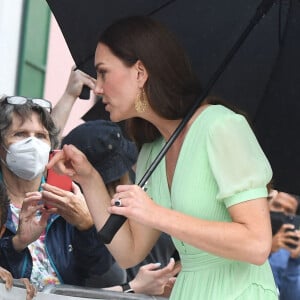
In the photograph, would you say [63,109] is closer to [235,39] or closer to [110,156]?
[110,156]

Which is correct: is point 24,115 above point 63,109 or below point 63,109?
above

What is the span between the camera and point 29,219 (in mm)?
3752

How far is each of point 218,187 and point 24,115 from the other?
5.14ft

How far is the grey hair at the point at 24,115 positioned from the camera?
419cm

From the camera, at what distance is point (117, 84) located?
3041 mm

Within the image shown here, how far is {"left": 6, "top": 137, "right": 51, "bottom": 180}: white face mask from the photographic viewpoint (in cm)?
408

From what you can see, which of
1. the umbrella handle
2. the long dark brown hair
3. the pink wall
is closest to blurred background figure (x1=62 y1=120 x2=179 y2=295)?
the umbrella handle

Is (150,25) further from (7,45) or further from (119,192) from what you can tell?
(7,45)

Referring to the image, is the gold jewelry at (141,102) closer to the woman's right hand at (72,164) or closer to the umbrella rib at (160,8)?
the woman's right hand at (72,164)

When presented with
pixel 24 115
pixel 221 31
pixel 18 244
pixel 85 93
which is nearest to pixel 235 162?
pixel 221 31

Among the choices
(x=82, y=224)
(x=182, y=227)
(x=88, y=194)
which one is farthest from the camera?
(x=82, y=224)

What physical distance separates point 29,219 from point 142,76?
100cm

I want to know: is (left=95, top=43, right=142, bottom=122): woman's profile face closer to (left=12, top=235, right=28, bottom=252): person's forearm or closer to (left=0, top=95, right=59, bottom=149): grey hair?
(left=12, top=235, right=28, bottom=252): person's forearm

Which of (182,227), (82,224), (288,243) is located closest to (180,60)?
(182,227)
